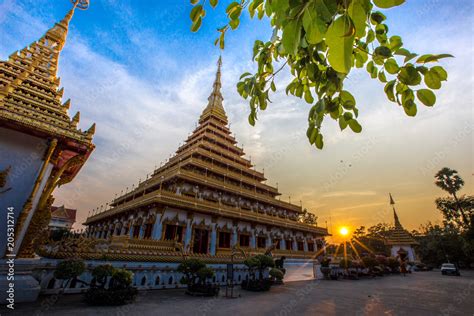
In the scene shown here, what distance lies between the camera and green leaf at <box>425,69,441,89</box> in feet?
3.88

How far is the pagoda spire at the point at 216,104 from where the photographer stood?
2842 centimetres

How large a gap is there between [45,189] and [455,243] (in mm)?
39788

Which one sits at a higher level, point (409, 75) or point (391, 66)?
point (391, 66)

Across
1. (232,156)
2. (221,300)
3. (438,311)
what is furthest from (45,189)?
(232,156)

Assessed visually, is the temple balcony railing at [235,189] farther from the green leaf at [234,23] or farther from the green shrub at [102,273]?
the green leaf at [234,23]

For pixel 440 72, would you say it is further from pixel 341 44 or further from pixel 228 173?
pixel 228 173

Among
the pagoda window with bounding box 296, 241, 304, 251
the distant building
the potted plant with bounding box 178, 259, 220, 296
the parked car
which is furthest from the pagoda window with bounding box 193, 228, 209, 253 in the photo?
the distant building

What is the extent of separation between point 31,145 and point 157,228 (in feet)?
29.4

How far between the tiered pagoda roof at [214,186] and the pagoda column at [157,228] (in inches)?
44.9

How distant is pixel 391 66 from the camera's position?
4.32 feet

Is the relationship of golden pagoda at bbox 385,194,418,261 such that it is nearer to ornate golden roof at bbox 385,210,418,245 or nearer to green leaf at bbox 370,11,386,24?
ornate golden roof at bbox 385,210,418,245

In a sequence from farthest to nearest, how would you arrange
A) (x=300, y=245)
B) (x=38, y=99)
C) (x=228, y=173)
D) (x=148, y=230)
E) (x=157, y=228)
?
(x=300, y=245), (x=228, y=173), (x=148, y=230), (x=157, y=228), (x=38, y=99)

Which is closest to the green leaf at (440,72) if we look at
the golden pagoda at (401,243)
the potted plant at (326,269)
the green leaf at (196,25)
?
the green leaf at (196,25)

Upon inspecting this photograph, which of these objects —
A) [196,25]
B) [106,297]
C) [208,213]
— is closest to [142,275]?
[106,297]
